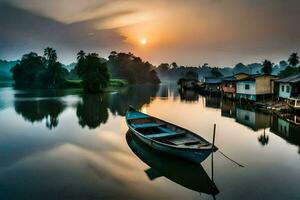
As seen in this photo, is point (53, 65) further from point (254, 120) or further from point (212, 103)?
point (254, 120)

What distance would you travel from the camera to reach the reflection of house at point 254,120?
24766 millimetres

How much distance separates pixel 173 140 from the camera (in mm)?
16031

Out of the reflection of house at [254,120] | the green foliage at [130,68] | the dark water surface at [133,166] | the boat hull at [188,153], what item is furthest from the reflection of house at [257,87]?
the green foliage at [130,68]

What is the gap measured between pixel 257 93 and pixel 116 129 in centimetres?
2772

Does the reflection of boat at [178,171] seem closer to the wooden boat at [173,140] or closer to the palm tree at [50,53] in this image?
the wooden boat at [173,140]

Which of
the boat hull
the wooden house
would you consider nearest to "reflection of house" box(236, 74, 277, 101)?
the wooden house

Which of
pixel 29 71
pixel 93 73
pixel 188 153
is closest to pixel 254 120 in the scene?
pixel 188 153

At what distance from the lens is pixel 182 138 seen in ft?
53.2

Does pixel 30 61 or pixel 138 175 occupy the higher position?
pixel 30 61

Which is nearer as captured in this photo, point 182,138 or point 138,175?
point 138,175

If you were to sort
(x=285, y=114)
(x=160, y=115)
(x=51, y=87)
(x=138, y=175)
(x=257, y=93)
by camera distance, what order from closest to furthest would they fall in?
(x=138, y=175) → (x=285, y=114) → (x=160, y=115) → (x=257, y=93) → (x=51, y=87)

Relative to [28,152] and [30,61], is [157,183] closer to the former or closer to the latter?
[28,152]

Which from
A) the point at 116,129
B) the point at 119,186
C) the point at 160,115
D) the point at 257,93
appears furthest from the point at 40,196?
the point at 257,93

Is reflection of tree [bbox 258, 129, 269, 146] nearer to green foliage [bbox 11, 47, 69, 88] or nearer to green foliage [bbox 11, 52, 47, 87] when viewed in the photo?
green foliage [bbox 11, 47, 69, 88]
